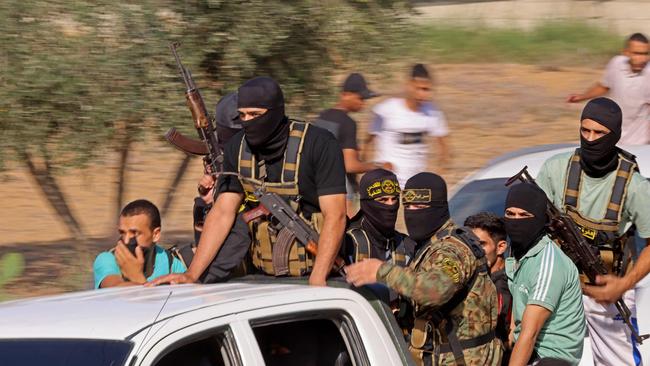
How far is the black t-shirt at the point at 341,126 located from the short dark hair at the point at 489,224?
332cm

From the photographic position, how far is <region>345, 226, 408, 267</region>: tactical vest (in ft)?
17.3

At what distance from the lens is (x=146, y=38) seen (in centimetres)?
888

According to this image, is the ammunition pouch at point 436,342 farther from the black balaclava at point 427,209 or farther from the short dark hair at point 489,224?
the short dark hair at point 489,224

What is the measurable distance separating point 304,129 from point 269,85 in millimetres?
244

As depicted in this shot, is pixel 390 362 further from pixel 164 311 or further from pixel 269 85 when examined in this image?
pixel 269 85

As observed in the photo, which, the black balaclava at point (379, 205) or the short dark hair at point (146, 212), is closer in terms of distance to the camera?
the black balaclava at point (379, 205)

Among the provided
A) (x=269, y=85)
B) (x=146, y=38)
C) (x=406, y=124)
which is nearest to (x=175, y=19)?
(x=146, y=38)

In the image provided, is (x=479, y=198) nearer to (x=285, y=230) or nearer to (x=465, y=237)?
(x=285, y=230)

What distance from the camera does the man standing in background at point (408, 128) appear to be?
31.1 feet

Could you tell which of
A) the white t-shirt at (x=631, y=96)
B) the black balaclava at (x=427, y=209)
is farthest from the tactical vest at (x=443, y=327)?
the white t-shirt at (x=631, y=96)

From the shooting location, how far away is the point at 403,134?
955 cm

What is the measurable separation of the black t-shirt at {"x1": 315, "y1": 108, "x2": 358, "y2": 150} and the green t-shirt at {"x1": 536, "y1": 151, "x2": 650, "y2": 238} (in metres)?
3.42

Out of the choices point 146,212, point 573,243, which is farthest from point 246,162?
point 573,243

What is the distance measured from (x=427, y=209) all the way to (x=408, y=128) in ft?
15.6
